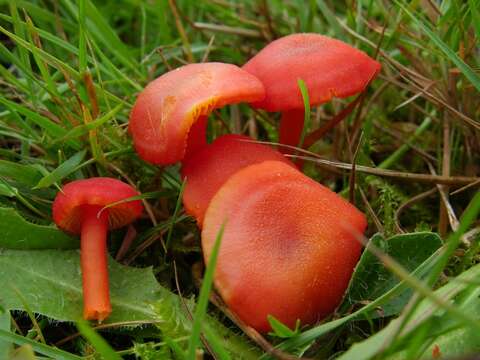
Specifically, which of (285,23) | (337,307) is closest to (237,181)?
(337,307)

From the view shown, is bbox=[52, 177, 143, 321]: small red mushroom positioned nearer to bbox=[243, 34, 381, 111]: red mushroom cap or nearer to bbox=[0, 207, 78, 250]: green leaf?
bbox=[0, 207, 78, 250]: green leaf

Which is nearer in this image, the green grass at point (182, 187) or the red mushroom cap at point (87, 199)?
the green grass at point (182, 187)

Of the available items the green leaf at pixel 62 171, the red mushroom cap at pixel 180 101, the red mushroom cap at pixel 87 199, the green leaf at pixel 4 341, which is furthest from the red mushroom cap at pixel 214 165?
the green leaf at pixel 4 341

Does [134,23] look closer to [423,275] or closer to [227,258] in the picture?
[227,258]

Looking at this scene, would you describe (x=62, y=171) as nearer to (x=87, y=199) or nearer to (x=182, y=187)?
(x=87, y=199)

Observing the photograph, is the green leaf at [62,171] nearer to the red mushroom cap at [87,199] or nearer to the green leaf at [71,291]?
the red mushroom cap at [87,199]

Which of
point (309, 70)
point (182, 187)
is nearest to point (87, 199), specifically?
point (182, 187)

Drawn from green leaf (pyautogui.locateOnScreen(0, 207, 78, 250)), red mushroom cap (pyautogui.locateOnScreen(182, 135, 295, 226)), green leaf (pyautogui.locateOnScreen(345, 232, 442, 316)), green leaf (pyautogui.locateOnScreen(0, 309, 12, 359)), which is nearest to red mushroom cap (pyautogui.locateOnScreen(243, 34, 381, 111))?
red mushroom cap (pyautogui.locateOnScreen(182, 135, 295, 226))
